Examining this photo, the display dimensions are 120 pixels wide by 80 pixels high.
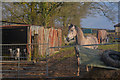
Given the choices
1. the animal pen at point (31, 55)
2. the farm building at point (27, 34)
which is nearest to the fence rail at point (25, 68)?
the animal pen at point (31, 55)

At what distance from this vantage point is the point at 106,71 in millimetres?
4262

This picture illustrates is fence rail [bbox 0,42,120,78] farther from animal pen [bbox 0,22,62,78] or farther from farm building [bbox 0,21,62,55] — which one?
farm building [bbox 0,21,62,55]

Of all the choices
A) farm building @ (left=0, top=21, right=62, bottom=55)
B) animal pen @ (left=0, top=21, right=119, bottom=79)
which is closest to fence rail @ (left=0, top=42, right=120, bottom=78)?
animal pen @ (left=0, top=21, right=119, bottom=79)

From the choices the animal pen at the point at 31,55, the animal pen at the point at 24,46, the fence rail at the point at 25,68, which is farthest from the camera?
the animal pen at the point at 24,46

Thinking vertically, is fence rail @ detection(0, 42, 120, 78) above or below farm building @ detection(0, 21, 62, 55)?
below

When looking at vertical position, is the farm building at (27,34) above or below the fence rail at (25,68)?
above

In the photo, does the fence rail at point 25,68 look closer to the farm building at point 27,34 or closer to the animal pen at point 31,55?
the animal pen at point 31,55

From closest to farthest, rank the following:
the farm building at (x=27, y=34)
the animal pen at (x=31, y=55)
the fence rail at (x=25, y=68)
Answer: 1. the animal pen at (x=31, y=55)
2. the fence rail at (x=25, y=68)
3. the farm building at (x=27, y=34)

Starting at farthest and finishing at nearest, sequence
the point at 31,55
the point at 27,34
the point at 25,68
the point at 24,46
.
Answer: the point at 24,46
the point at 31,55
the point at 27,34
the point at 25,68

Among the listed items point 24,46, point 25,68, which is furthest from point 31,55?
point 25,68

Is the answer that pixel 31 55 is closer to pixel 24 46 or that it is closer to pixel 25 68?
pixel 24 46

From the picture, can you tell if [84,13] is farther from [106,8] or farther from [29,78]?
[29,78]

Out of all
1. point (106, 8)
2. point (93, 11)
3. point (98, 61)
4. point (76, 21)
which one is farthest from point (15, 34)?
point (98, 61)

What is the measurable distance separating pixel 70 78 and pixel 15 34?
946 cm
